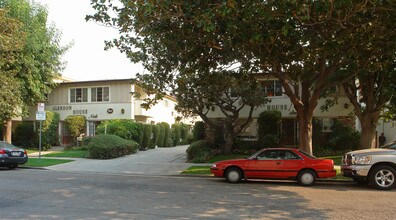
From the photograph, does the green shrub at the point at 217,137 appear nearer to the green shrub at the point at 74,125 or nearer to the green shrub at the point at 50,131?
the green shrub at the point at 74,125

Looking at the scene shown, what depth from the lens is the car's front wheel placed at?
459 inches

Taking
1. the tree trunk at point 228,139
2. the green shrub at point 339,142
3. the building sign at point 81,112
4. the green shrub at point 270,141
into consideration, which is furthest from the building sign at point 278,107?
the building sign at point 81,112

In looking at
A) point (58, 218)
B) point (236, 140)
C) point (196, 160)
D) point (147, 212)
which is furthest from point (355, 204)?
point (236, 140)

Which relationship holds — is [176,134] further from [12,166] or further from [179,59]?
[179,59]

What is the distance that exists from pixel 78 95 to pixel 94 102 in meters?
1.74

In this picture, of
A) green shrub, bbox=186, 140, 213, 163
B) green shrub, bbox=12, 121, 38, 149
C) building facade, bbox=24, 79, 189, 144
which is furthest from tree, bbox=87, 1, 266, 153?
green shrub, bbox=12, 121, 38, 149

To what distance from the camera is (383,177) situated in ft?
38.4

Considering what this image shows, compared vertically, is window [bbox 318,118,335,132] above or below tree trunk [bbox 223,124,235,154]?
above

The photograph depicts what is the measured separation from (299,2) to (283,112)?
54.9ft

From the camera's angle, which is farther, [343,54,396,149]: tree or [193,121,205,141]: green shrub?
[193,121,205,141]: green shrub

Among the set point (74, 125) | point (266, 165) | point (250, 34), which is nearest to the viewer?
point (250, 34)

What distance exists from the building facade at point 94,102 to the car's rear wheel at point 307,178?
1965cm

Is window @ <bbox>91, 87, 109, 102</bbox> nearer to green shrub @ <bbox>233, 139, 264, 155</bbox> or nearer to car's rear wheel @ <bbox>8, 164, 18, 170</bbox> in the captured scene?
green shrub @ <bbox>233, 139, 264, 155</bbox>

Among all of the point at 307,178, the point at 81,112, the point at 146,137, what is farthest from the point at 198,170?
the point at 81,112
